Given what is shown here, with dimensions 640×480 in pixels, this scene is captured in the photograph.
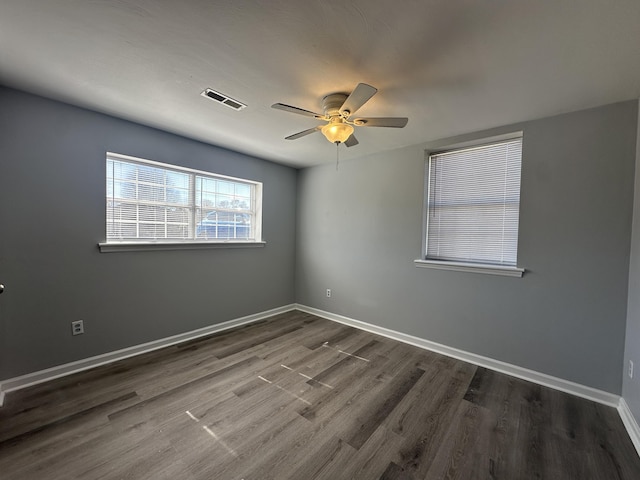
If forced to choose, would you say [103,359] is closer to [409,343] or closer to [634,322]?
[409,343]

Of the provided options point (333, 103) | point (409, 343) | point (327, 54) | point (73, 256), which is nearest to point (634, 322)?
point (409, 343)

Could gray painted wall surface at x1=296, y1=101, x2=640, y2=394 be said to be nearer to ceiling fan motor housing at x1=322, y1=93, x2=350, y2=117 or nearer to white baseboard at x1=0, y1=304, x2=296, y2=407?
ceiling fan motor housing at x1=322, y1=93, x2=350, y2=117

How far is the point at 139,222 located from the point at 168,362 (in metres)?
1.51

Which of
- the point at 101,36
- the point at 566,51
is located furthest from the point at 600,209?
the point at 101,36

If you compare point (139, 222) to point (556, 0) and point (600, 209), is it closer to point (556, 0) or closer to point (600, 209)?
point (556, 0)

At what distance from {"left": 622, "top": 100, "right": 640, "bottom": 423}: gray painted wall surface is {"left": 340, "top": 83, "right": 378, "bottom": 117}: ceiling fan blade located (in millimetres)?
2121

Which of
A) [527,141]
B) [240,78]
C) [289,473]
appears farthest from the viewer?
[527,141]

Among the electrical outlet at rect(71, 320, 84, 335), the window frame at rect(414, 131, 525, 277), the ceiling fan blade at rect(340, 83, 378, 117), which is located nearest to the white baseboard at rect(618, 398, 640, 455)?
the window frame at rect(414, 131, 525, 277)

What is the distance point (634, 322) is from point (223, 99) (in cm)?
359

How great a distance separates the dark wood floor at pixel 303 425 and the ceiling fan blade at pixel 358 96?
7.25 feet

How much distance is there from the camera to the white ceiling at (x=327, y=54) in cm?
126

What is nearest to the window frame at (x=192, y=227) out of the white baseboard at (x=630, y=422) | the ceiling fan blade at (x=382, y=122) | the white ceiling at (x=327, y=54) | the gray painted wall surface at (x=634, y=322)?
the white ceiling at (x=327, y=54)

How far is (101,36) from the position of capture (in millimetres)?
1458

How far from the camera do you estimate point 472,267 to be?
270cm
